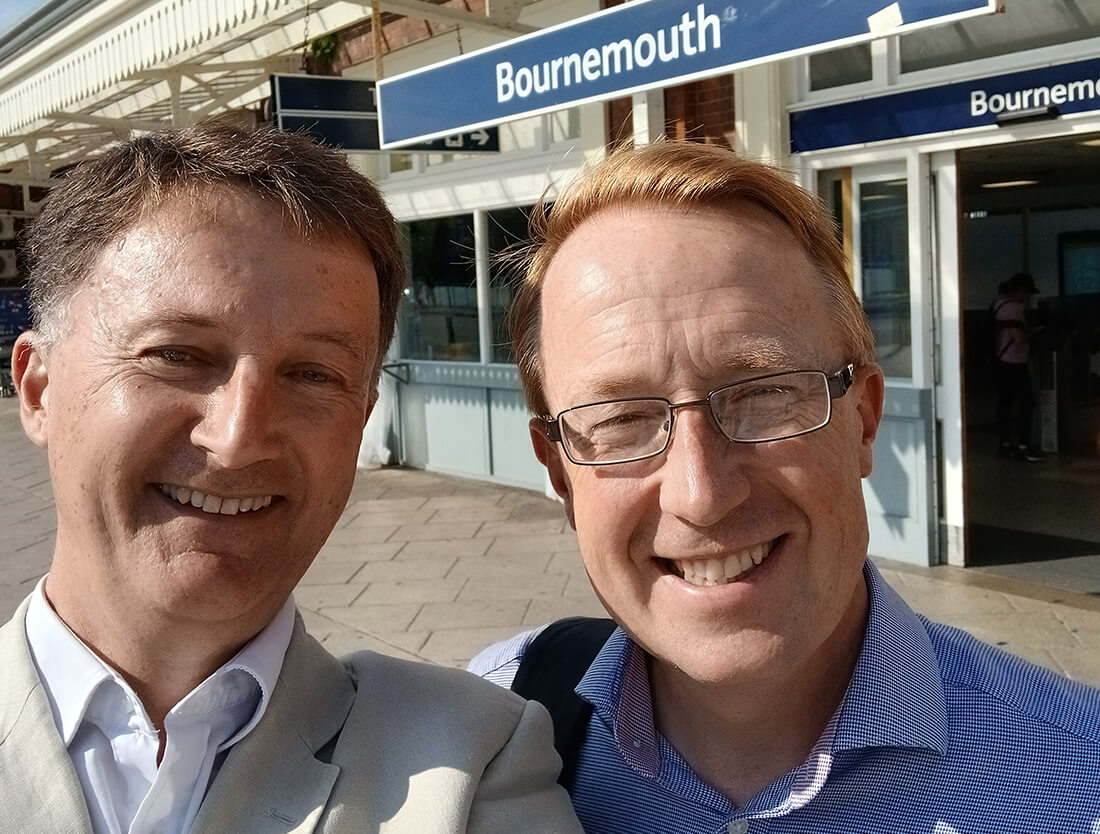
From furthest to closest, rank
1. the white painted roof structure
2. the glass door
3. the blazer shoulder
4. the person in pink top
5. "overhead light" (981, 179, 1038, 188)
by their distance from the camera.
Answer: "overhead light" (981, 179, 1038, 188), the person in pink top, the white painted roof structure, the glass door, the blazer shoulder

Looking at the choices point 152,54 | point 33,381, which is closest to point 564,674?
point 33,381

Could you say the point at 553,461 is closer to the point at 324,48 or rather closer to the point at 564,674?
the point at 564,674

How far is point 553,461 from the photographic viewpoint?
6.01ft

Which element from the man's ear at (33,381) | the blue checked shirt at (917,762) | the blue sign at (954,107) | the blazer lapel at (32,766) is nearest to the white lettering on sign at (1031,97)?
the blue sign at (954,107)

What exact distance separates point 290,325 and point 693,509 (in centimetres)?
62

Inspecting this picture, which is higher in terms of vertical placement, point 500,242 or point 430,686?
point 500,242

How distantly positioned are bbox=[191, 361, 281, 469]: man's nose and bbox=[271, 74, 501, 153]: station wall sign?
223 inches

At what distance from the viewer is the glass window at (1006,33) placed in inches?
209

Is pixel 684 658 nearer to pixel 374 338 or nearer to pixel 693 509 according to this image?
pixel 693 509

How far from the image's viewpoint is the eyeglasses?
5.03 feet

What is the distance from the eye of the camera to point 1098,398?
1195cm

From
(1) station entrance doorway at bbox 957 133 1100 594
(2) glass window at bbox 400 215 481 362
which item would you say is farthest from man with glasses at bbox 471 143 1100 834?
(2) glass window at bbox 400 215 481 362

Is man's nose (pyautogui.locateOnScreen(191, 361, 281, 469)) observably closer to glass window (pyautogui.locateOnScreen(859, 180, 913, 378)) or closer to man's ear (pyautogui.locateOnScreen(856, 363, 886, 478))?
man's ear (pyautogui.locateOnScreen(856, 363, 886, 478))

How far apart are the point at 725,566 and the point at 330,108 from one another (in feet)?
20.5
